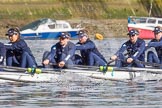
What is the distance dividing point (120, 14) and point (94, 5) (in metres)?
2.93

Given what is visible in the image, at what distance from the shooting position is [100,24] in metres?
72.1

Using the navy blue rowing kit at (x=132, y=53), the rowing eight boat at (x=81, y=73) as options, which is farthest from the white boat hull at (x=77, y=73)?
the navy blue rowing kit at (x=132, y=53)

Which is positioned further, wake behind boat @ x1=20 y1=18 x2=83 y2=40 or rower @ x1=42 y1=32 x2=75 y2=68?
wake behind boat @ x1=20 y1=18 x2=83 y2=40

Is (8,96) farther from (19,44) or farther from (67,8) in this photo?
(67,8)

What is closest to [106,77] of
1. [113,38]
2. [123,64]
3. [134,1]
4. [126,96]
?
[123,64]

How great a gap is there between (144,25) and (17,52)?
3930cm

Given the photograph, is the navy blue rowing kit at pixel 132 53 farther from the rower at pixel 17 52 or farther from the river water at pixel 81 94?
the rower at pixel 17 52

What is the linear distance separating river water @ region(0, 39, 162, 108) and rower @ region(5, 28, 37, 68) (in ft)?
3.70

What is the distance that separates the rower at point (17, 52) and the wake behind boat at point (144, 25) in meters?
37.7

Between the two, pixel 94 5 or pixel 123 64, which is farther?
pixel 94 5

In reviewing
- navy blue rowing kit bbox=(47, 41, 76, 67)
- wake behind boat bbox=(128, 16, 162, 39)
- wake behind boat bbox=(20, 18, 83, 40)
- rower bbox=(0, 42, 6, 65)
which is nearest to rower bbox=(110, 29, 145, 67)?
navy blue rowing kit bbox=(47, 41, 76, 67)

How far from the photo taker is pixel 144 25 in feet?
216

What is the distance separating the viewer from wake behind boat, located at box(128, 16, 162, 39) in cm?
6488

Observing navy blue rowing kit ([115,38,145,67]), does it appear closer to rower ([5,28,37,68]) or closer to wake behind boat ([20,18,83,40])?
rower ([5,28,37,68])
